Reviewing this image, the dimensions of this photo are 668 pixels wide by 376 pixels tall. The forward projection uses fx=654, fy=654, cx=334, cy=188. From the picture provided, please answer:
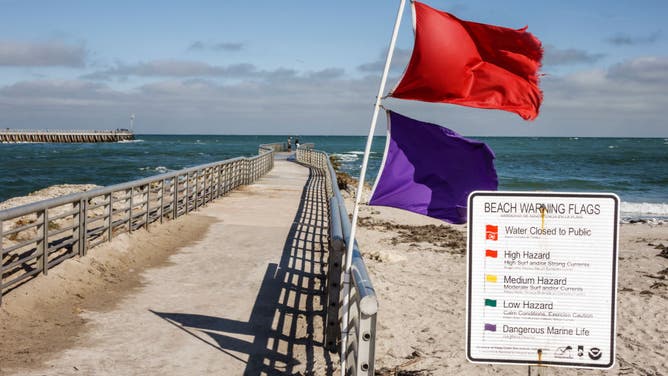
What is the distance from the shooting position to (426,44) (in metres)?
4.81

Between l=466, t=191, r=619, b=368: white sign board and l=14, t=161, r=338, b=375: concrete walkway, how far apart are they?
8.57 feet

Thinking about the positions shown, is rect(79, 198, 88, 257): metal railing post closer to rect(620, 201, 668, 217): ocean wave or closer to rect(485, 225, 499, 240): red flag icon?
rect(485, 225, 499, 240): red flag icon

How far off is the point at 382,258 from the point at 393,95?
26.5ft

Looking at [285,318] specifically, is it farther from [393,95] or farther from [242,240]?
[242,240]

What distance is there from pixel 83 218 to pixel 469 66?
5981 millimetres

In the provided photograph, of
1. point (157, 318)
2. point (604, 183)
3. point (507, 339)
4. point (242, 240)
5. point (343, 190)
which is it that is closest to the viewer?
point (507, 339)

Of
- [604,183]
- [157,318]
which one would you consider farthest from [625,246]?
[604,183]

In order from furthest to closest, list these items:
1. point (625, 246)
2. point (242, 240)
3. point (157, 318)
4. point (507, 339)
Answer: point (625, 246) < point (242, 240) < point (157, 318) < point (507, 339)

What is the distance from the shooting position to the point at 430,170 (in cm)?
482

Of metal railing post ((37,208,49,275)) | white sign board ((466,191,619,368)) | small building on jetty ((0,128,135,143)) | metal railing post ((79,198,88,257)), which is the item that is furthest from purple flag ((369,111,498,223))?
small building on jetty ((0,128,135,143))

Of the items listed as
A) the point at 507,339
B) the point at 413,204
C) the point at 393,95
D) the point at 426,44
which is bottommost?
the point at 507,339

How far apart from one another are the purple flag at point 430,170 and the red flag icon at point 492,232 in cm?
130

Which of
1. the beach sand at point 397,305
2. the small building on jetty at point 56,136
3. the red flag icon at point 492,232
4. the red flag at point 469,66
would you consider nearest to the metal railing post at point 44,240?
the beach sand at point 397,305

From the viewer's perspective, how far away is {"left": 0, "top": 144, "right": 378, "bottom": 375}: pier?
554 cm
